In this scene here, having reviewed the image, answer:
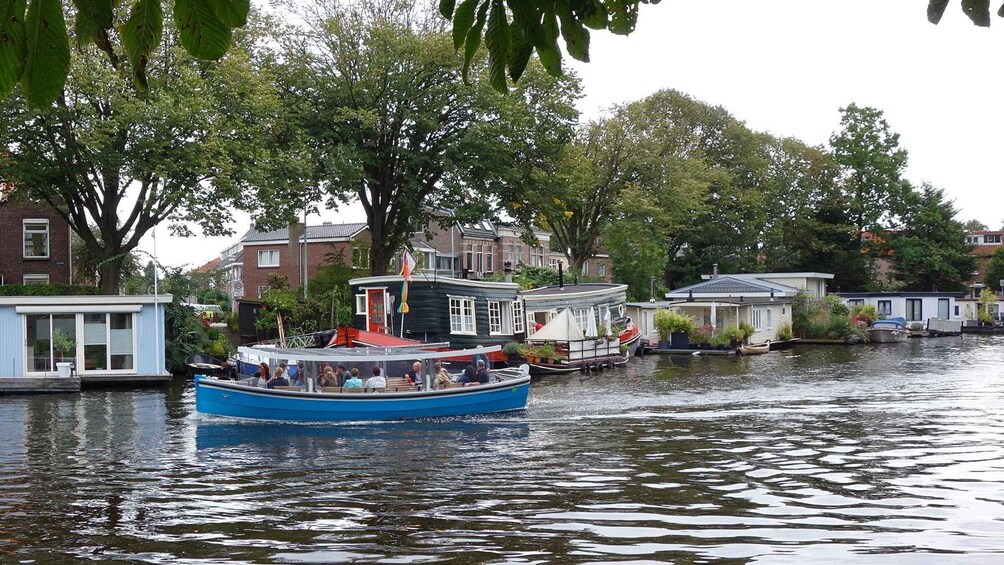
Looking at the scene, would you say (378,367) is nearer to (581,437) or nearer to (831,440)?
(581,437)

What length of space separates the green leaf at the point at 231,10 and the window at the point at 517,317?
39820 mm

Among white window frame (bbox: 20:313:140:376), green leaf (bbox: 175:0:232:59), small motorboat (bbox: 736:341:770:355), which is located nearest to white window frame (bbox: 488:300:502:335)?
white window frame (bbox: 20:313:140:376)

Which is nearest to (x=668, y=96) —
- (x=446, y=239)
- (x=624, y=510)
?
(x=446, y=239)

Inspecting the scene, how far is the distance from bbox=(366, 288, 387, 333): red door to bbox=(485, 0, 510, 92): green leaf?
1408 inches

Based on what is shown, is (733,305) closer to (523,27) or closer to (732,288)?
(732,288)

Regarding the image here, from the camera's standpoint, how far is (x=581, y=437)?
886 inches

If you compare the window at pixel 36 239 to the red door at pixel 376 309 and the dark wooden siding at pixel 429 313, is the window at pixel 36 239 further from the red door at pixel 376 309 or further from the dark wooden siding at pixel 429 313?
the red door at pixel 376 309

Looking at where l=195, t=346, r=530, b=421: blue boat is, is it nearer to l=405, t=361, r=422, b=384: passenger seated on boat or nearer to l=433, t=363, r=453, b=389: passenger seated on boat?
l=405, t=361, r=422, b=384: passenger seated on boat

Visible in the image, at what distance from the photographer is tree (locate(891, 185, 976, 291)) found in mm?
79312

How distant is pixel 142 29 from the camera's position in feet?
12.0

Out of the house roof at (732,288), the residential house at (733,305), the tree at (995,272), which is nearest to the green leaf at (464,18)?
the residential house at (733,305)

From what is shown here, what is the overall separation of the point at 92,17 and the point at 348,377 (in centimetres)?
2210

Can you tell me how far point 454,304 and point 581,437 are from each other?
61.6 ft

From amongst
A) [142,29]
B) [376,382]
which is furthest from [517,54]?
[376,382]
